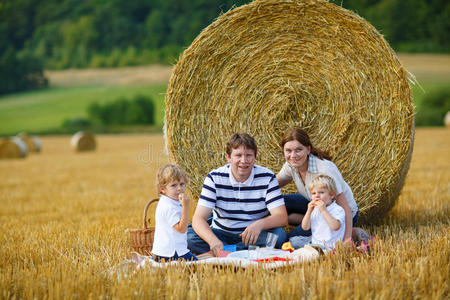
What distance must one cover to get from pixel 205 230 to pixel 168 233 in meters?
0.43

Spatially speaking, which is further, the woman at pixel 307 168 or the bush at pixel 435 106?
the bush at pixel 435 106

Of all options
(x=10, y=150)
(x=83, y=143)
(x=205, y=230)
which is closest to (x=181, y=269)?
(x=205, y=230)

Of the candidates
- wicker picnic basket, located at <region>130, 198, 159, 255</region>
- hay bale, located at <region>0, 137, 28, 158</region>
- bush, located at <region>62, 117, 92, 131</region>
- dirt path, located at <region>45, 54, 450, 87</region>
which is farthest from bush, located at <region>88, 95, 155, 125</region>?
wicker picnic basket, located at <region>130, 198, 159, 255</region>

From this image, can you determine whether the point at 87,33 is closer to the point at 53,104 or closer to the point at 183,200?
the point at 53,104

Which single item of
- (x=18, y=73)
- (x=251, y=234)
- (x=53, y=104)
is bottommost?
(x=53, y=104)

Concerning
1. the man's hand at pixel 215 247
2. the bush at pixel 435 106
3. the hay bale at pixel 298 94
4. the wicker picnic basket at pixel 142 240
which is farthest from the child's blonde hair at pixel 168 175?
the bush at pixel 435 106

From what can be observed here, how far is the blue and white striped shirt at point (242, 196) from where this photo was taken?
4496 mm

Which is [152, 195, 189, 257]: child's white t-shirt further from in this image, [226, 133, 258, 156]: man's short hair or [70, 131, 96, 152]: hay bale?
[70, 131, 96, 152]: hay bale

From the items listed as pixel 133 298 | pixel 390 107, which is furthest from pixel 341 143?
pixel 133 298

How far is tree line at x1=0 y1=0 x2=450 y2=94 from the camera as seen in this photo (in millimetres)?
43594

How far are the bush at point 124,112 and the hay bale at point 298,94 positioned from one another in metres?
36.6

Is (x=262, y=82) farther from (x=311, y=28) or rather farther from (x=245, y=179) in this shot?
(x=245, y=179)

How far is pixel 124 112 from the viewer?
4231 cm

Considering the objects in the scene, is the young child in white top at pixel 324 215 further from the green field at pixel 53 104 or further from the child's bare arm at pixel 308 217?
the green field at pixel 53 104
